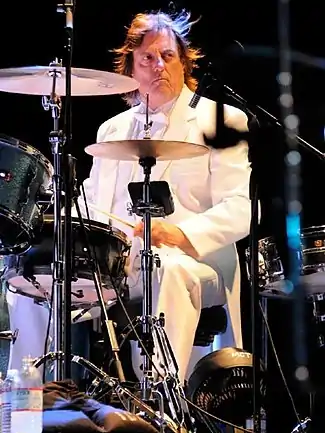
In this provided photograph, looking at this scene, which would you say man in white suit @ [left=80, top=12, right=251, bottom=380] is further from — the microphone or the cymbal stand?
the microphone

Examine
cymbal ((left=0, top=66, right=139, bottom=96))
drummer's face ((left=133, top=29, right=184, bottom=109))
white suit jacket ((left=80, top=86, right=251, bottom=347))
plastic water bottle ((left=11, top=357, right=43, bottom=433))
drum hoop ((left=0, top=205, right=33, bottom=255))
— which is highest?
drummer's face ((left=133, top=29, right=184, bottom=109))

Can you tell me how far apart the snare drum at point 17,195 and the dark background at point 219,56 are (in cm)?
93

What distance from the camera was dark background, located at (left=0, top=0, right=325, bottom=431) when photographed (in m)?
3.89

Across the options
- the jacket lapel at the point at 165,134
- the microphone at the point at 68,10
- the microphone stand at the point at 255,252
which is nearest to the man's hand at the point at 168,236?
the jacket lapel at the point at 165,134

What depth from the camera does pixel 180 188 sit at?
354 cm

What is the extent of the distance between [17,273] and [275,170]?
58.8 inches

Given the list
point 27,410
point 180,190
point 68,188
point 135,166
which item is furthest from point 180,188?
point 27,410

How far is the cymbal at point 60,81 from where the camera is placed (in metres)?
2.96

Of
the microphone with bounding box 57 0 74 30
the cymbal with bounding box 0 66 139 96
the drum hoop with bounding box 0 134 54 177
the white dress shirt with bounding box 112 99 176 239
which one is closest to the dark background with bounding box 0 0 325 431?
the white dress shirt with bounding box 112 99 176 239

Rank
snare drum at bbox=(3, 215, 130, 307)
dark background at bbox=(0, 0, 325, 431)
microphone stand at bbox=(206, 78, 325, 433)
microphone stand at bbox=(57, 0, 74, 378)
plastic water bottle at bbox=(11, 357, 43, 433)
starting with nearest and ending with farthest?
plastic water bottle at bbox=(11, 357, 43, 433)
microphone stand at bbox=(206, 78, 325, 433)
microphone stand at bbox=(57, 0, 74, 378)
snare drum at bbox=(3, 215, 130, 307)
dark background at bbox=(0, 0, 325, 431)

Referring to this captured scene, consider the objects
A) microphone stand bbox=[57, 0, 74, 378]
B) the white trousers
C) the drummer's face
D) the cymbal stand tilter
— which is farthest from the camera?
the drummer's face

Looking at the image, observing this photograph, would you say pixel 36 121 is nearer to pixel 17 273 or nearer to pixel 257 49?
pixel 257 49

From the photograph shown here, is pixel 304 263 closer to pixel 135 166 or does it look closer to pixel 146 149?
pixel 146 149

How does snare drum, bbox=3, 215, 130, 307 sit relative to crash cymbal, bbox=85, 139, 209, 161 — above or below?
below
